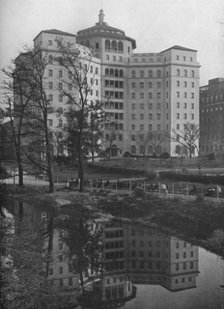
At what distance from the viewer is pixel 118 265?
5090 mm

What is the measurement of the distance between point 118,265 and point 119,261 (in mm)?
146

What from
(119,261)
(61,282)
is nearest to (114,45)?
(119,261)

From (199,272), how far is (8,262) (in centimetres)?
235

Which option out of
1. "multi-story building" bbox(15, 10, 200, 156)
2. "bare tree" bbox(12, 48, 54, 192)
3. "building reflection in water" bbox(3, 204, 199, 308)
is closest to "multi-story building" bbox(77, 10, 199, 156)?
"multi-story building" bbox(15, 10, 200, 156)

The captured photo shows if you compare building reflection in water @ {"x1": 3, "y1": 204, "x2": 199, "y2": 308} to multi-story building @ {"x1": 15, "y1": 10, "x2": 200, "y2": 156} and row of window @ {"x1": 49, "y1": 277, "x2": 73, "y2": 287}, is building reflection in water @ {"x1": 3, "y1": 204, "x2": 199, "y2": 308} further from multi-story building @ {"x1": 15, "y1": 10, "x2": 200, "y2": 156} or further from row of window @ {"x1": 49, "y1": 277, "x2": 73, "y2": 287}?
multi-story building @ {"x1": 15, "y1": 10, "x2": 200, "y2": 156}

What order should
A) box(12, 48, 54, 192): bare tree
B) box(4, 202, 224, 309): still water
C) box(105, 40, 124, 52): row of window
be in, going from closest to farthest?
box(4, 202, 224, 309): still water → box(12, 48, 54, 192): bare tree → box(105, 40, 124, 52): row of window

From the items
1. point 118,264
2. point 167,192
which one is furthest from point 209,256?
point 167,192

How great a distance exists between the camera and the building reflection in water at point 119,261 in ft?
13.8

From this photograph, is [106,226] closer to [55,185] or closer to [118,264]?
[118,264]

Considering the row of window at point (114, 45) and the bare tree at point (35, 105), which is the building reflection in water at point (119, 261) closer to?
the bare tree at point (35, 105)

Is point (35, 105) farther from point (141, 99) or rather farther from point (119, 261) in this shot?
point (141, 99)

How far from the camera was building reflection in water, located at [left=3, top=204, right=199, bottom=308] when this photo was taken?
4.20 m

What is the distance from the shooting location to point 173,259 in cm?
525

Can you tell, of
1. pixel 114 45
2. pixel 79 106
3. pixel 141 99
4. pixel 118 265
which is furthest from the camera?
pixel 141 99
